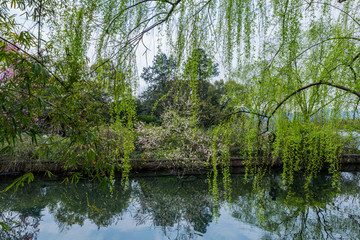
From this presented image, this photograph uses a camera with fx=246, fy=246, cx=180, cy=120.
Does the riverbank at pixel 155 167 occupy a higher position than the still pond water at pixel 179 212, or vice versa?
the riverbank at pixel 155 167

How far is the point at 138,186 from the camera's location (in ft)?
13.9

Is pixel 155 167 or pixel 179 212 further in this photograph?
pixel 155 167

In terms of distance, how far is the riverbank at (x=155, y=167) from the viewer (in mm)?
4559

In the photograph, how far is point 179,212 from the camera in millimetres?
3168

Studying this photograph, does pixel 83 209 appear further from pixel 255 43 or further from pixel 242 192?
pixel 255 43

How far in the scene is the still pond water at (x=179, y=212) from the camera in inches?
98.7

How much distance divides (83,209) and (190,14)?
296 cm

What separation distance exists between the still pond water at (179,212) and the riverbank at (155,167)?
1.17 feet

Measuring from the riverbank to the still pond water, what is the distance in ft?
1.17

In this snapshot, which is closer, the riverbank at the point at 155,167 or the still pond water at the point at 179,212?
the still pond water at the point at 179,212

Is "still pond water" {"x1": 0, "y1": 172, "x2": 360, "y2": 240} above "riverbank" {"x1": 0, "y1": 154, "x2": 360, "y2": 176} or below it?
below

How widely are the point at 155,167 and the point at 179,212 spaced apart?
200 cm

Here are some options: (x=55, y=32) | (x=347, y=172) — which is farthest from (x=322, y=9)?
(x=347, y=172)

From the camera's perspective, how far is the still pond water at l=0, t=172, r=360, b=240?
251cm
